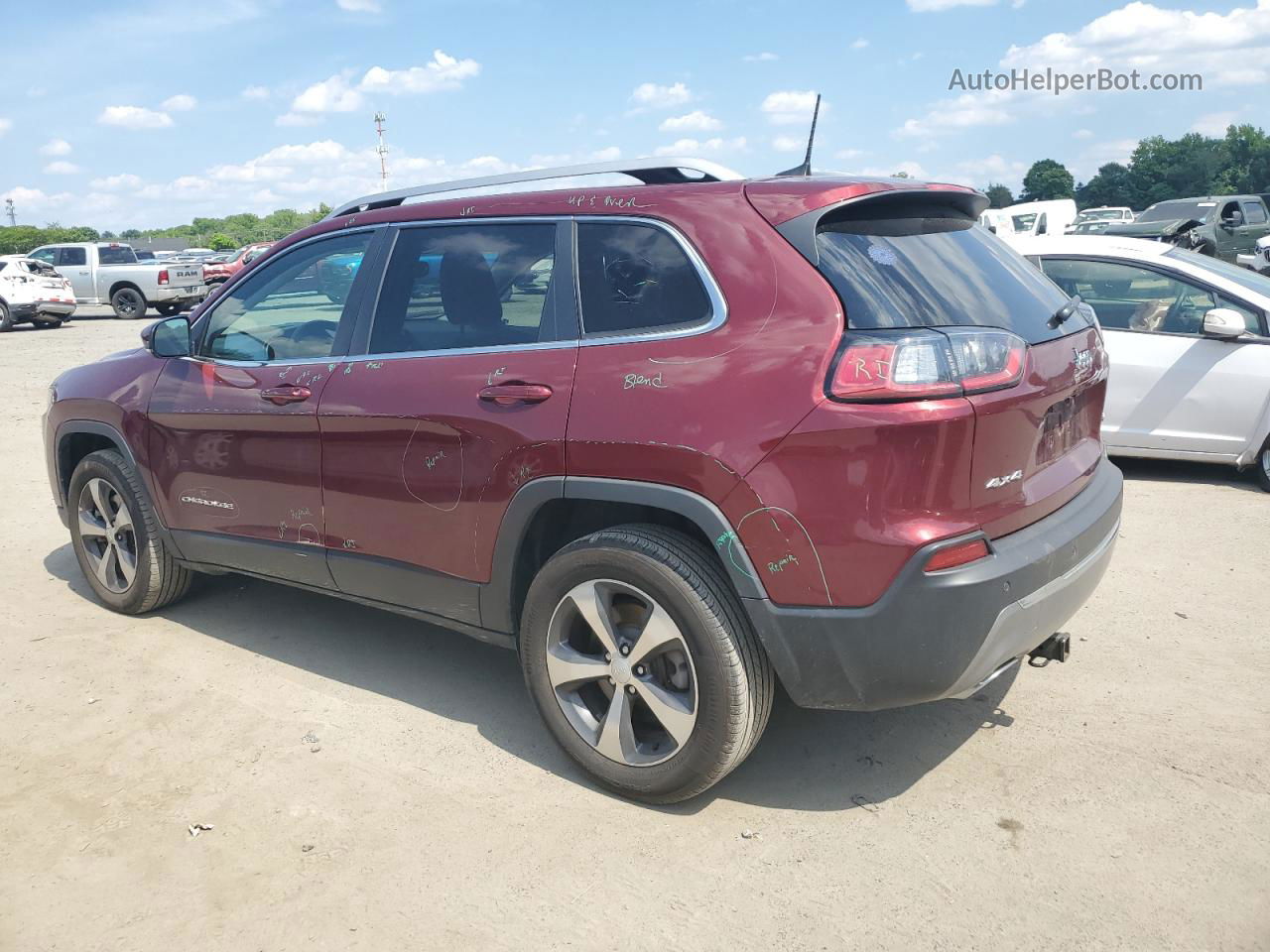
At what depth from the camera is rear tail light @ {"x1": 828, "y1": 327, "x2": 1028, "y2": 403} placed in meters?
2.71

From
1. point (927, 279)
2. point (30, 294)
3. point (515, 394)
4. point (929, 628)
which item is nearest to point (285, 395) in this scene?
point (515, 394)

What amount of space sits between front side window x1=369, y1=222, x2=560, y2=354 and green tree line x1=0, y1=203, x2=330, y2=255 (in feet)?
232

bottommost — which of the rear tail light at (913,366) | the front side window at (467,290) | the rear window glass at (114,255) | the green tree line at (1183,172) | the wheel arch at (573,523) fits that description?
the wheel arch at (573,523)

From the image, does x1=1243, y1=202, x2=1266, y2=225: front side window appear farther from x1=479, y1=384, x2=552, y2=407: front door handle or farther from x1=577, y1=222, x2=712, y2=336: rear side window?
x1=479, y1=384, x2=552, y2=407: front door handle

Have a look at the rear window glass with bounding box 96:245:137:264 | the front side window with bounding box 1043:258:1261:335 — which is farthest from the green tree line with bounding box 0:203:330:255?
the front side window with bounding box 1043:258:1261:335

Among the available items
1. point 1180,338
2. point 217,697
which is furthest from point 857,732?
point 1180,338

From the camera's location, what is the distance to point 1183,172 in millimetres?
114375

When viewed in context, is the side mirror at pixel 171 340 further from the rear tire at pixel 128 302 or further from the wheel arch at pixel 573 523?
the rear tire at pixel 128 302

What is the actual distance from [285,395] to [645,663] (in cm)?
183

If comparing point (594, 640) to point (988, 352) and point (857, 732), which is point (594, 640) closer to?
point (857, 732)

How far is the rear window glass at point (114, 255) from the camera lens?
25.3 meters

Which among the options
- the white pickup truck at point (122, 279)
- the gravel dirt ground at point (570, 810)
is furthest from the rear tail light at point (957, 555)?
the white pickup truck at point (122, 279)

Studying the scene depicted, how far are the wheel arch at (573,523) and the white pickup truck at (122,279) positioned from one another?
23.7 metres

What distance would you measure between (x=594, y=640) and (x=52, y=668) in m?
2.56
